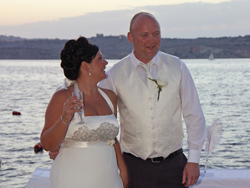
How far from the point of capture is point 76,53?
10.1 feet

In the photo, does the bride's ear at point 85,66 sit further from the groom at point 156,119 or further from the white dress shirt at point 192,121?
the white dress shirt at point 192,121

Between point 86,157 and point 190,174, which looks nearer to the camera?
point 86,157

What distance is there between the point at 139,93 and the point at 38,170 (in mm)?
1922

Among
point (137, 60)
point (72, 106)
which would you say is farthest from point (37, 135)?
point (72, 106)

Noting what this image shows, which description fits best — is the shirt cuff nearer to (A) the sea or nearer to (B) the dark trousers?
(B) the dark trousers

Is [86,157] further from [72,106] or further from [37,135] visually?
[37,135]

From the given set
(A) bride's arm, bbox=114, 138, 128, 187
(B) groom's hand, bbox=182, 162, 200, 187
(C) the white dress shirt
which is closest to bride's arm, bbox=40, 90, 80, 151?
(A) bride's arm, bbox=114, 138, 128, 187

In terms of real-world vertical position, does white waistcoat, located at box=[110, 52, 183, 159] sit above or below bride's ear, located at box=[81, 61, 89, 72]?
below

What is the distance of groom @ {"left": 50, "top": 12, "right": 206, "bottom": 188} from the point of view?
3.28 meters

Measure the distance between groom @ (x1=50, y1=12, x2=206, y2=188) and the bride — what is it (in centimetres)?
24

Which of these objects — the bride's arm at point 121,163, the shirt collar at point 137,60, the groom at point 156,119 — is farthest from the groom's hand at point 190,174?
the shirt collar at point 137,60

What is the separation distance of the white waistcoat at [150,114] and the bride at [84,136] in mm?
237

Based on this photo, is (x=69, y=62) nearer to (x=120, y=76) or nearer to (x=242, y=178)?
(x=120, y=76)

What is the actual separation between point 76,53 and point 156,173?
41.9 inches
